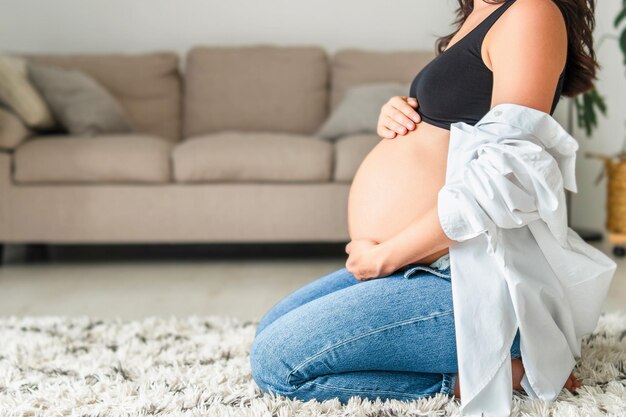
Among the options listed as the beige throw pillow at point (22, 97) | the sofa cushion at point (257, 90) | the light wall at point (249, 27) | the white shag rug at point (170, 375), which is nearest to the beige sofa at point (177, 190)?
the beige throw pillow at point (22, 97)

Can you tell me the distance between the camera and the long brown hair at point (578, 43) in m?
1.29

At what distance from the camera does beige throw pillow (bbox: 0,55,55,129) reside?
342 centimetres

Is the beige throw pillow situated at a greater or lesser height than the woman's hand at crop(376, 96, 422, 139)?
lesser

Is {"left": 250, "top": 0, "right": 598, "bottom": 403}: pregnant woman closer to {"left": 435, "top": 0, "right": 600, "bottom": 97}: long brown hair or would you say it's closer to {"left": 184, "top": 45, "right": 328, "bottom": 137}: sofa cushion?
{"left": 435, "top": 0, "right": 600, "bottom": 97}: long brown hair

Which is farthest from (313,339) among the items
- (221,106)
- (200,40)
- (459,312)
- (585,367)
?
(200,40)

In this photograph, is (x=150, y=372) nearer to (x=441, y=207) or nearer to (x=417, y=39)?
(x=441, y=207)

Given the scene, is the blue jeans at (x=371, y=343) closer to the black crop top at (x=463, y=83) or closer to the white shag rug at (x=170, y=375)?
the white shag rug at (x=170, y=375)

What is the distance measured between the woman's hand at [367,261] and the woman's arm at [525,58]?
11cm

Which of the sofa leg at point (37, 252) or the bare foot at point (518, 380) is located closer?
the bare foot at point (518, 380)

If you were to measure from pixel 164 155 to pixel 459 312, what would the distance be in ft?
7.46

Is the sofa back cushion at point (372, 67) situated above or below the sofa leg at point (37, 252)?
above

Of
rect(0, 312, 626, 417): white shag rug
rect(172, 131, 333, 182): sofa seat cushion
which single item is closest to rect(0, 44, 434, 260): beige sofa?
rect(172, 131, 333, 182): sofa seat cushion

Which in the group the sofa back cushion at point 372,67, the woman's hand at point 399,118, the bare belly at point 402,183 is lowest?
the sofa back cushion at point 372,67

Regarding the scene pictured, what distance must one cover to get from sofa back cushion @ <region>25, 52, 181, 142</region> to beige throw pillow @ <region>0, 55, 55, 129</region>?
1.50 feet
